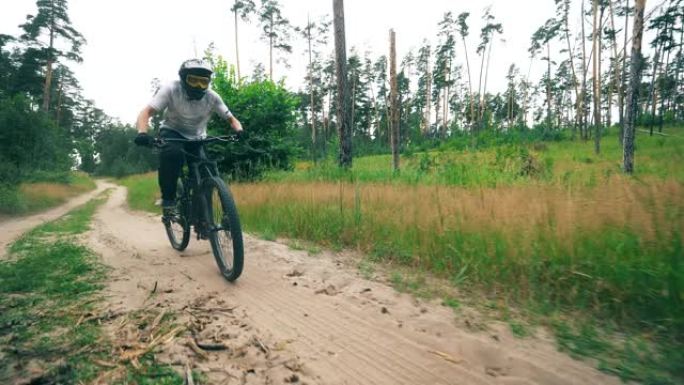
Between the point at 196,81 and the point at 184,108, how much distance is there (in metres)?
0.37

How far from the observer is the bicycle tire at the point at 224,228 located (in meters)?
2.92

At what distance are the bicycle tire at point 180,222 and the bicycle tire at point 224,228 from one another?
0.65 m

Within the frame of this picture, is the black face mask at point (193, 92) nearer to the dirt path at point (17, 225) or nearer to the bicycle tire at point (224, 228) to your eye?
the bicycle tire at point (224, 228)

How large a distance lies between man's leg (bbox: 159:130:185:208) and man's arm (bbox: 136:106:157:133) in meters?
0.26

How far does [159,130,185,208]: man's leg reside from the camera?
12.3 feet

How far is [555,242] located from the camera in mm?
2771

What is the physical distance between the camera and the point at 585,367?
169cm

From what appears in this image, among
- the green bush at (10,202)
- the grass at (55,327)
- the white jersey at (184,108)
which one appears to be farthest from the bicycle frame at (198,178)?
the green bush at (10,202)

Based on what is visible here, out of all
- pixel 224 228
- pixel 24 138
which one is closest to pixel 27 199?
pixel 24 138

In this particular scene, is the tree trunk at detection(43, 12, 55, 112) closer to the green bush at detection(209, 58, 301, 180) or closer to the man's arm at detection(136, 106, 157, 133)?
the green bush at detection(209, 58, 301, 180)

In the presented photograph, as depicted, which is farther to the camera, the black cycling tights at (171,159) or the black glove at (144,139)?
the black cycling tights at (171,159)

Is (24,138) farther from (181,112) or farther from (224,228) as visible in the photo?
(224,228)

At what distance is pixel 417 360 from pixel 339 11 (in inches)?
447

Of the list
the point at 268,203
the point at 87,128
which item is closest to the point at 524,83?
the point at 268,203
